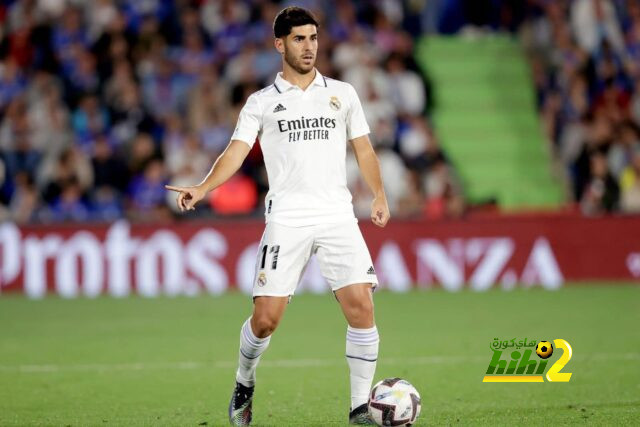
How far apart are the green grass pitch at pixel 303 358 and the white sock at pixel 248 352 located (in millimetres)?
293

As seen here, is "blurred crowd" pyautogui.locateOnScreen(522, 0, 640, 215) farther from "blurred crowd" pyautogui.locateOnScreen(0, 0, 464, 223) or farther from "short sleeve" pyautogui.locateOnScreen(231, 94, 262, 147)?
"short sleeve" pyautogui.locateOnScreen(231, 94, 262, 147)

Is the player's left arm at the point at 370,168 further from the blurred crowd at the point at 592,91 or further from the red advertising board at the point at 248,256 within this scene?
the blurred crowd at the point at 592,91

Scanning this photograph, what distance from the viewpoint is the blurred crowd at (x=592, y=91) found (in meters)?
18.0

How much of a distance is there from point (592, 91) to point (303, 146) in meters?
13.7

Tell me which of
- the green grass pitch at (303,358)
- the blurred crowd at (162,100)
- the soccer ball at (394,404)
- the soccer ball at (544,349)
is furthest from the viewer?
the blurred crowd at (162,100)

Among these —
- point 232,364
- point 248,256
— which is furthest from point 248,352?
point 248,256

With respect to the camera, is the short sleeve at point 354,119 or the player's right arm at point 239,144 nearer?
the player's right arm at point 239,144

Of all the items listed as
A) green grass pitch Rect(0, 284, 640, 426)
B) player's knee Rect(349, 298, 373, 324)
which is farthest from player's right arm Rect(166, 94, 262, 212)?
green grass pitch Rect(0, 284, 640, 426)

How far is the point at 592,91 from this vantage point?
20.0 metres

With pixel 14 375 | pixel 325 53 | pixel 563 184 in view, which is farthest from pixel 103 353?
pixel 563 184

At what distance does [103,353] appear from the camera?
1110 centimetres

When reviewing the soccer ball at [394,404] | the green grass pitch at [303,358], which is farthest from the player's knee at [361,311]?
the green grass pitch at [303,358]

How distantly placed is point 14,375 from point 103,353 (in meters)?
1.47

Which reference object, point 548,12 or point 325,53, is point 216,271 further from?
point 548,12
